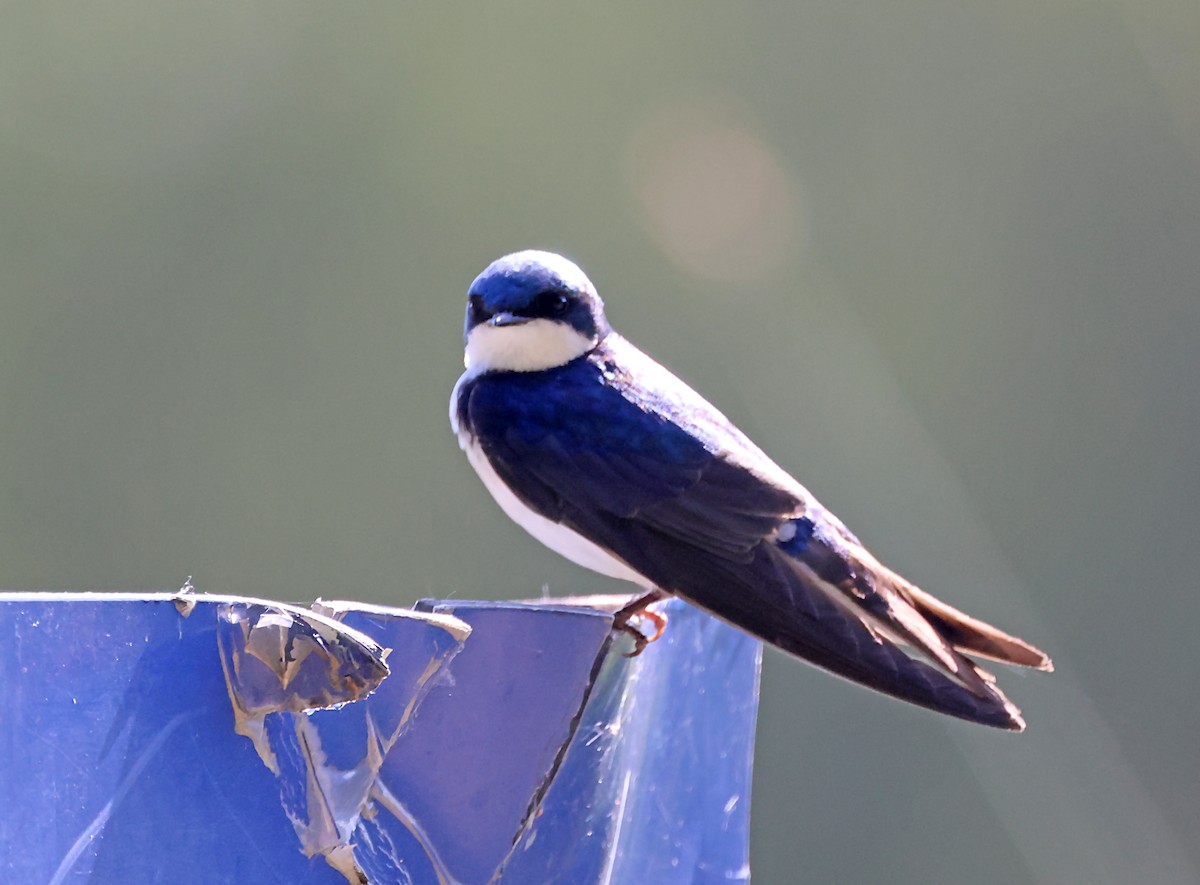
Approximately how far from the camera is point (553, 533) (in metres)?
1.65

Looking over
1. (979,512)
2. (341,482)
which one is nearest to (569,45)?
(341,482)

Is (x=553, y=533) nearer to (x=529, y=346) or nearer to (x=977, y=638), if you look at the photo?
(x=529, y=346)

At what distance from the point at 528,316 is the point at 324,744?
99 cm

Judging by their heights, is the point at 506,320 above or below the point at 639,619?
above

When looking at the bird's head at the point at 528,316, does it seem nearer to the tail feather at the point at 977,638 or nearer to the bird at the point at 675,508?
the bird at the point at 675,508

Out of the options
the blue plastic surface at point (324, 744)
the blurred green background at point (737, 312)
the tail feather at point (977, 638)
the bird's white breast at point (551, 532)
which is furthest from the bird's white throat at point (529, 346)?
the blurred green background at point (737, 312)

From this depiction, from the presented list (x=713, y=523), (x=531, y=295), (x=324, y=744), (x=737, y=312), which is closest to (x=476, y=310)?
(x=531, y=295)

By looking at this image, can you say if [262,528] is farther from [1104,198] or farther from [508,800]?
[508,800]

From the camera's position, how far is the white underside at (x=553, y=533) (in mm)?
1597

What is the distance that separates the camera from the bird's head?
72.4 inches

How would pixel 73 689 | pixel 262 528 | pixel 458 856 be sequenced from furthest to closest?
pixel 262 528 → pixel 458 856 → pixel 73 689

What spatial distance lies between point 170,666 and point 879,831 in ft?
12.0

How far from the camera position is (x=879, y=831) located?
4254mm

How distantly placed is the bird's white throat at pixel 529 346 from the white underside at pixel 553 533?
0.13 metres
